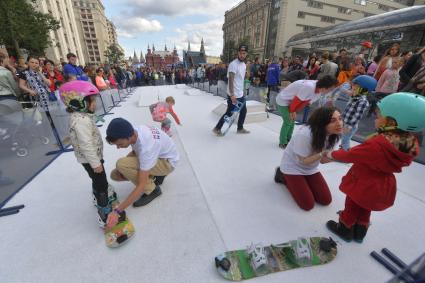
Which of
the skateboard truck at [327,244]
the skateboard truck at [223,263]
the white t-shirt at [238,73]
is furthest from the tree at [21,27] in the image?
the skateboard truck at [327,244]

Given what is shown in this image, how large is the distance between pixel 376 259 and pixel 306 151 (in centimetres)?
101

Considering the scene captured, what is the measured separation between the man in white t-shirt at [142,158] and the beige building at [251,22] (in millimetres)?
44020

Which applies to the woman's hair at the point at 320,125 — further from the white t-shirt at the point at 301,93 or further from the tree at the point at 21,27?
the tree at the point at 21,27

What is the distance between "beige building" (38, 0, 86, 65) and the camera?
29.7m

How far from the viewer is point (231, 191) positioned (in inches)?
97.8

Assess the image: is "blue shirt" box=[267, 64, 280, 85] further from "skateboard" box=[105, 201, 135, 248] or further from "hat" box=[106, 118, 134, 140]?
"skateboard" box=[105, 201, 135, 248]

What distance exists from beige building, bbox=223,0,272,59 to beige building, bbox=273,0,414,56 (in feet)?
16.1

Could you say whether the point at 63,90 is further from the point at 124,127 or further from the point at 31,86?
the point at 31,86

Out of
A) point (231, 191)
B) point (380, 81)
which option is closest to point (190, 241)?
point (231, 191)

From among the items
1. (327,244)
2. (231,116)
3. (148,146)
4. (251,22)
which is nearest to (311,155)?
(327,244)

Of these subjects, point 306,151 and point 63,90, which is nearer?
point 63,90

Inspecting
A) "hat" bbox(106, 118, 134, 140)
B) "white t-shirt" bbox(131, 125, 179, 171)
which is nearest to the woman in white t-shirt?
"white t-shirt" bbox(131, 125, 179, 171)

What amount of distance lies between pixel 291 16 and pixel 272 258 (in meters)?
43.2

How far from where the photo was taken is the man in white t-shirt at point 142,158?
165cm
